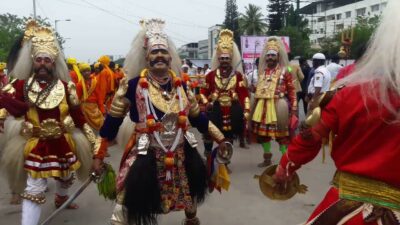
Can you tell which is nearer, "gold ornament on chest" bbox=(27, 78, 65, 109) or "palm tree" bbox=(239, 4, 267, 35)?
"gold ornament on chest" bbox=(27, 78, 65, 109)

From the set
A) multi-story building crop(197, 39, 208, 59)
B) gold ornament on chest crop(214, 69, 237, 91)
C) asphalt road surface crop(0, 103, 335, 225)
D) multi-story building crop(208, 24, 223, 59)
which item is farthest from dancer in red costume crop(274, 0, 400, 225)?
multi-story building crop(197, 39, 208, 59)

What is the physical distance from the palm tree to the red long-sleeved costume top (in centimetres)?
7276

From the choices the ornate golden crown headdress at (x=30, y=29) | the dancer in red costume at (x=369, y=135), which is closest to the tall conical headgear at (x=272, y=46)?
the ornate golden crown headdress at (x=30, y=29)

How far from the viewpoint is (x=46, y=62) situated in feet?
14.5

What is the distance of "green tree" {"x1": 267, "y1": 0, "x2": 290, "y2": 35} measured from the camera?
200 ft

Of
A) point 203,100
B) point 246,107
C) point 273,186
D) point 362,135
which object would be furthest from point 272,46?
point 362,135

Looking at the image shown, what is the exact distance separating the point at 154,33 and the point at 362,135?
7.34 ft

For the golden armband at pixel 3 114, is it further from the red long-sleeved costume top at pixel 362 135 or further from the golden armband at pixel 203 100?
the red long-sleeved costume top at pixel 362 135

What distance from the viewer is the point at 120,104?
366 centimetres

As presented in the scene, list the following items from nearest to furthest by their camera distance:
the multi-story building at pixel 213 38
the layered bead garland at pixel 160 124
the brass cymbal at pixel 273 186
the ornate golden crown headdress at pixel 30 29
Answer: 1. the brass cymbal at pixel 273 186
2. the layered bead garland at pixel 160 124
3. the ornate golden crown headdress at pixel 30 29
4. the multi-story building at pixel 213 38

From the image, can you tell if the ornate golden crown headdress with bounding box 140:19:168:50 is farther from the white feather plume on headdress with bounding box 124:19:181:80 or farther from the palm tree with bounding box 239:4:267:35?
the palm tree with bounding box 239:4:267:35

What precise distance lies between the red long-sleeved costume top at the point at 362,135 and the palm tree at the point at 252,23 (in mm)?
72758

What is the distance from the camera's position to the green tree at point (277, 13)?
200 ft

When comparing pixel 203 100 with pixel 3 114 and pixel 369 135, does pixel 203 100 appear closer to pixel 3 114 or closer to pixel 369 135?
pixel 3 114
